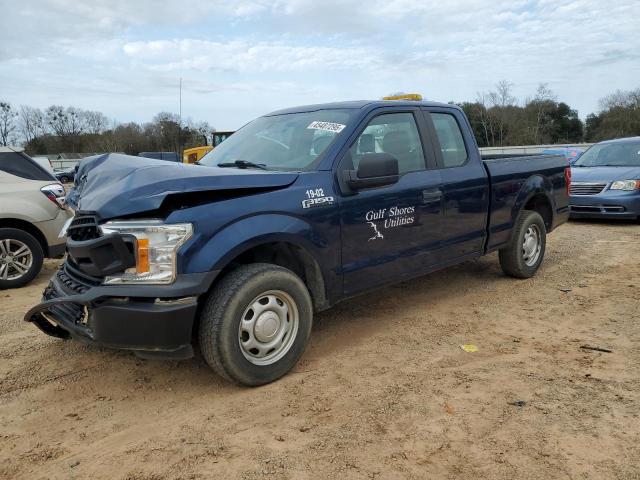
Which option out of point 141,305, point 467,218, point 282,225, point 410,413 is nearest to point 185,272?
point 141,305

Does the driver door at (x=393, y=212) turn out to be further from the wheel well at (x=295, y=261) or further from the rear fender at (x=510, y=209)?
the rear fender at (x=510, y=209)

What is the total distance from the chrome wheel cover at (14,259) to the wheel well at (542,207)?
5916mm

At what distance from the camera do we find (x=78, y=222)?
328 cm

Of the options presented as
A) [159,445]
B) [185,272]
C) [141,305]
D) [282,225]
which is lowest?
[159,445]

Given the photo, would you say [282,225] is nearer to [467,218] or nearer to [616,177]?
[467,218]

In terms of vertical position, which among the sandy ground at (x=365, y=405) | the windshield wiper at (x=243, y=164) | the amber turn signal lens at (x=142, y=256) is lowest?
the sandy ground at (x=365, y=405)

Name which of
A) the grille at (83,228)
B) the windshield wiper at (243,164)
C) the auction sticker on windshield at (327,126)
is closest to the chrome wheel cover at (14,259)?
the grille at (83,228)

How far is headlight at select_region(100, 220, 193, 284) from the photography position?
291 cm

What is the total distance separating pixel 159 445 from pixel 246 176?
1.65 metres

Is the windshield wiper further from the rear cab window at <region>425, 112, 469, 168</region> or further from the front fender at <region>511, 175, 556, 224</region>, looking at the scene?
the front fender at <region>511, 175, 556, 224</region>

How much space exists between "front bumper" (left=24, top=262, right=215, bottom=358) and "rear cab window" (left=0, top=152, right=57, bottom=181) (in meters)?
4.08

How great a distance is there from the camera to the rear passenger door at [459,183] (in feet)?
15.0

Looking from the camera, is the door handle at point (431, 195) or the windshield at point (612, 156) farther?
the windshield at point (612, 156)

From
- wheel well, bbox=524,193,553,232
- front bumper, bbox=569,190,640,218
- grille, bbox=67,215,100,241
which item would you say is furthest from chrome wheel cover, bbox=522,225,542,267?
front bumper, bbox=569,190,640,218
